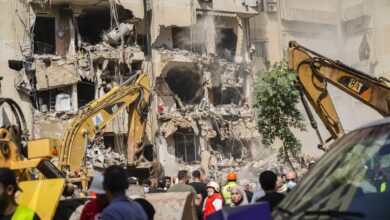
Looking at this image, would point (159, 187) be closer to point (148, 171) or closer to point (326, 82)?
point (326, 82)

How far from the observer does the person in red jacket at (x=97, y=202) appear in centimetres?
549

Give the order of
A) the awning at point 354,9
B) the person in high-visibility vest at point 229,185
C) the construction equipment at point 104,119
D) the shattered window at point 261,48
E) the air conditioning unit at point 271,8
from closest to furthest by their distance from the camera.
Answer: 1. the person in high-visibility vest at point 229,185
2. the construction equipment at point 104,119
3. the shattered window at point 261,48
4. the air conditioning unit at point 271,8
5. the awning at point 354,9

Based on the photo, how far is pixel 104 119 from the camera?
20641 mm

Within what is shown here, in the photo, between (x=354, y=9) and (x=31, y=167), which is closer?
(x=31, y=167)

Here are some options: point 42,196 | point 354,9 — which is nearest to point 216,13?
point 354,9

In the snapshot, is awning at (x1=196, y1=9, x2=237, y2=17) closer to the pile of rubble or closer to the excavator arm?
the pile of rubble

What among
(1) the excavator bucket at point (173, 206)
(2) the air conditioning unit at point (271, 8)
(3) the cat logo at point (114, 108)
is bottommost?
(1) the excavator bucket at point (173, 206)

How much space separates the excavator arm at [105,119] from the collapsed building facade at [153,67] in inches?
363

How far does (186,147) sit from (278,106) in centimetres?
919

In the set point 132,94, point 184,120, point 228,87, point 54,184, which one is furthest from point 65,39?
point 54,184

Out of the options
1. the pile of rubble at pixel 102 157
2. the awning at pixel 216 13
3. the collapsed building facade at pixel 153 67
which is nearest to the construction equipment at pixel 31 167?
the pile of rubble at pixel 102 157

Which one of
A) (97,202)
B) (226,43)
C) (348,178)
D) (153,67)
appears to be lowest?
(97,202)

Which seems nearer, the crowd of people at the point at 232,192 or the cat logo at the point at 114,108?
the crowd of people at the point at 232,192

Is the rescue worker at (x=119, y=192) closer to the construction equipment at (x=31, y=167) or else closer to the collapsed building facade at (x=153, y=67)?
the construction equipment at (x=31, y=167)
